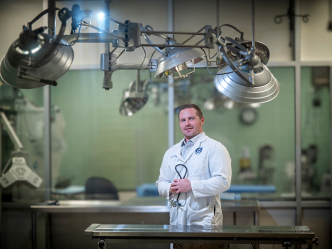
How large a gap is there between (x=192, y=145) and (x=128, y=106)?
3.18 ft

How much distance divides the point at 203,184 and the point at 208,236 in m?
0.37

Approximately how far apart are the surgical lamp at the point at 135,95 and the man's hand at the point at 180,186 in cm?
109

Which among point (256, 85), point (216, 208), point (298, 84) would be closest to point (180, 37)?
point (298, 84)

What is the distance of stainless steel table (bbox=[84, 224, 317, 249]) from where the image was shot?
6.30ft

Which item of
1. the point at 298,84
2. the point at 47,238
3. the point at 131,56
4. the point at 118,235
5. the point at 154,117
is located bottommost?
the point at 47,238

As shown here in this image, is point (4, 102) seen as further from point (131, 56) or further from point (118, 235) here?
point (118, 235)

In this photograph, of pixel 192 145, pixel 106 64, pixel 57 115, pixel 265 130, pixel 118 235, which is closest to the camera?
pixel 118 235

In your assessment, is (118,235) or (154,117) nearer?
(118,235)

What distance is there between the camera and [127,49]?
Answer: 2.03m

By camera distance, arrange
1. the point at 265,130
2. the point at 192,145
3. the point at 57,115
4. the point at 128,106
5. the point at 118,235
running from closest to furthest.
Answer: the point at 118,235 < the point at 192,145 < the point at 128,106 < the point at 57,115 < the point at 265,130

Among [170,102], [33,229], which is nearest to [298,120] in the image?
[170,102]

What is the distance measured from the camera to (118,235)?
198 centimetres

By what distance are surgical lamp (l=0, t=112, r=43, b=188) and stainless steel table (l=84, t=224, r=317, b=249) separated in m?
1.54

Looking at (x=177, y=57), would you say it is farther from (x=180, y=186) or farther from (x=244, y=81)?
(x=180, y=186)
